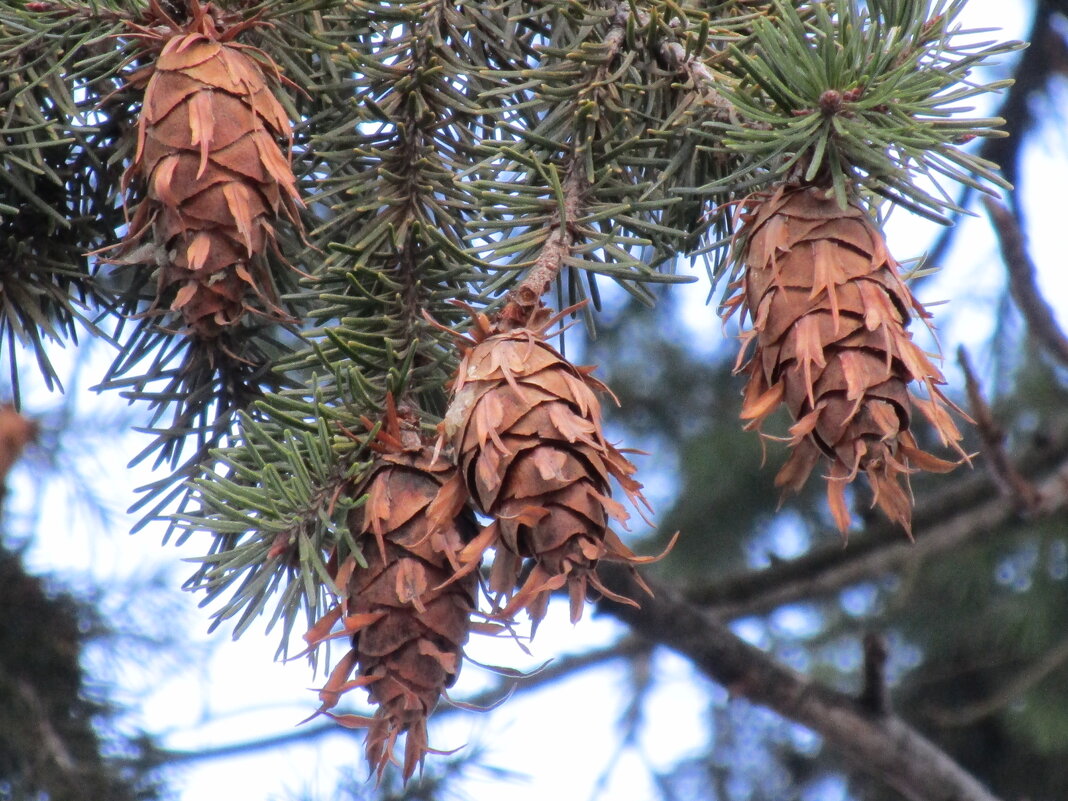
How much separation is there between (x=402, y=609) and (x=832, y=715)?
3.05ft

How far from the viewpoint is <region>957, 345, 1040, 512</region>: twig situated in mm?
1084

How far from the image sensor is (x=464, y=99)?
0.67 meters

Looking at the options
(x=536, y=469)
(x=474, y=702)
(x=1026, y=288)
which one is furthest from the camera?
(x=474, y=702)

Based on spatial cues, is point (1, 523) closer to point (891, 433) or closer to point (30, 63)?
point (30, 63)

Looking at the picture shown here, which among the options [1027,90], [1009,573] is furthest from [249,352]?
[1009,573]

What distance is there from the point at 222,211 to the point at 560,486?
0.23 metres

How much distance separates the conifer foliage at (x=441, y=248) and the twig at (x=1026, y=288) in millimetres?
734

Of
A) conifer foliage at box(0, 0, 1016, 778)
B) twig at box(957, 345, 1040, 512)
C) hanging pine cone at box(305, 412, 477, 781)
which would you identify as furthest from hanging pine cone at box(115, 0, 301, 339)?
twig at box(957, 345, 1040, 512)

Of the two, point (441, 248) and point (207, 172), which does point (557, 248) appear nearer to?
point (441, 248)

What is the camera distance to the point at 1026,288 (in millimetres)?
1394

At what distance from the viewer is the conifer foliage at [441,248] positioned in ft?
1.63

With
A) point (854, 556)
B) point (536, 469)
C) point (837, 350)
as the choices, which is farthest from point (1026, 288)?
point (536, 469)

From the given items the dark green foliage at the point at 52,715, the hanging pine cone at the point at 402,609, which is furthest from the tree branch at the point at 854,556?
the hanging pine cone at the point at 402,609

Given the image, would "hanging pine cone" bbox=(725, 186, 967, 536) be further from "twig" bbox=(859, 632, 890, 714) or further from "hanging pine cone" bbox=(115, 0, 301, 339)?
"twig" bbox=(859, 632, 890, 714)
